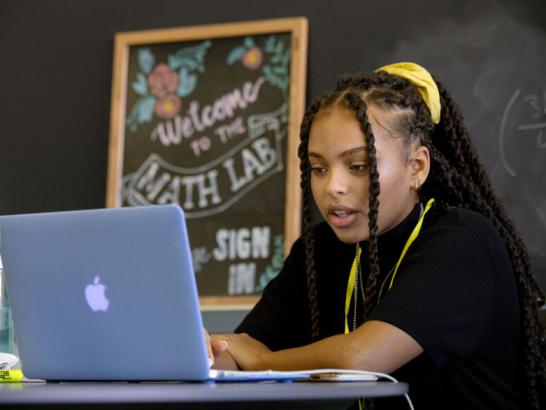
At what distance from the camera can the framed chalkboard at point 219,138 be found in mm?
3127

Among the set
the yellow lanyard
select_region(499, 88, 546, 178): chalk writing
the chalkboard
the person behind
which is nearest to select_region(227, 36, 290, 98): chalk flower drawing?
the chalkboard

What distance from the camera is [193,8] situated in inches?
132

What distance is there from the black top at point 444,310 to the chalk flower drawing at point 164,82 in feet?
4.69

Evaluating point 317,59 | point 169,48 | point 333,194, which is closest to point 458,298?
point 333,194

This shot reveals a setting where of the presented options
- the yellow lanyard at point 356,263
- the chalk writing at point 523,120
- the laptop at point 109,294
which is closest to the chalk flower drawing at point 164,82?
the chalk writing at point 523,120

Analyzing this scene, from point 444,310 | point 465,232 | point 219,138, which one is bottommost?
point 444,310

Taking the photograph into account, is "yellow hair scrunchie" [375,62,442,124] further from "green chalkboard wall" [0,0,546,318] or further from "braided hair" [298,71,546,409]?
"green chalkboard wall" [0,0,546,318]

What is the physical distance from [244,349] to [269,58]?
1527 mm

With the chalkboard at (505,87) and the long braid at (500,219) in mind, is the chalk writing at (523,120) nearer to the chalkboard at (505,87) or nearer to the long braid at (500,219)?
the chalkboard at (505,87)

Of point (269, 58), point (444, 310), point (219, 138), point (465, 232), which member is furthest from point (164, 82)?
point (444, 310)

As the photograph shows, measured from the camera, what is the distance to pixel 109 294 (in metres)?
1.27

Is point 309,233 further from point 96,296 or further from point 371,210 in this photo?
point 96,296

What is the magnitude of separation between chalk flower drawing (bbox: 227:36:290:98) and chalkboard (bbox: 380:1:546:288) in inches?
15.8

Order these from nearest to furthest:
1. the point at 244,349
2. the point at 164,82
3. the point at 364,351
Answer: the point at 364,351 → the point at 244,349 → the point at 164,82
